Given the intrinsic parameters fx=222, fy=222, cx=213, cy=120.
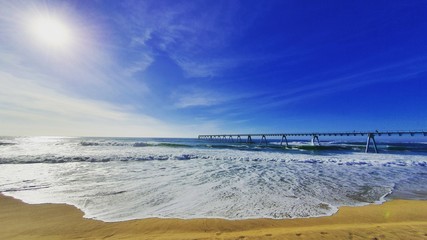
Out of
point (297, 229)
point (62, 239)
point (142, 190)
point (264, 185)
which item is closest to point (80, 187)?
point (142, 190)

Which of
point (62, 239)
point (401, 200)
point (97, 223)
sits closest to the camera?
point (62, 239)

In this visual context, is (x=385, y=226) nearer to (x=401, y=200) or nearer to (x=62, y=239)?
(x=401, y=200)

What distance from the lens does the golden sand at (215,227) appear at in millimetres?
4500

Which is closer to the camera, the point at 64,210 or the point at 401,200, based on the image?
the point at 64,210

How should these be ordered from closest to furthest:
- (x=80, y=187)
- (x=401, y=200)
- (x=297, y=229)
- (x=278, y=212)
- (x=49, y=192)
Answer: (x=297, y=229) < (x=278, y=212) < (x=401, y=200) < (x=49, y=192) < (x=80, y=187)

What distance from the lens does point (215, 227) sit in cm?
500

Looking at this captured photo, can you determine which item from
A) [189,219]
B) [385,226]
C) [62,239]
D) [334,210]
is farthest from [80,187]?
[385,226]

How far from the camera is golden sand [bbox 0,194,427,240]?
4500mm

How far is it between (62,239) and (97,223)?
859mm

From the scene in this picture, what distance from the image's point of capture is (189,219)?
18.2 ft

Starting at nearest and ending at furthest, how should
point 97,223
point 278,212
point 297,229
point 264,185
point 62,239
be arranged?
point 62,239
point 297,229
point 97,223
point 278,212
point 264,185

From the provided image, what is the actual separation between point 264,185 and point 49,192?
840cm

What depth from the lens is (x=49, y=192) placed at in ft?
26.7

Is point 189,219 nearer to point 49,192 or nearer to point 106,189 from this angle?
point 106,189
